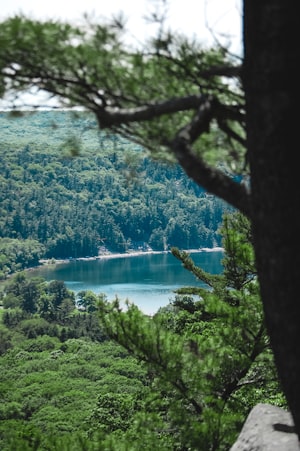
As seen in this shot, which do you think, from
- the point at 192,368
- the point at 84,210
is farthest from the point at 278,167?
the point at 84,210

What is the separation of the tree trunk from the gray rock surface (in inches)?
81.2

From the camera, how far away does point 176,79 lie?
2896 millimetres

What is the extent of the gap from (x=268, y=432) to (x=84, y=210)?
138 meters

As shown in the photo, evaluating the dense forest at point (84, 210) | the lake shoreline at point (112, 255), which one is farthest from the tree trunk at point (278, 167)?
the lake shoreline at point (112, 255)

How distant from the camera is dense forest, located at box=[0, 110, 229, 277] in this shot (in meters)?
128

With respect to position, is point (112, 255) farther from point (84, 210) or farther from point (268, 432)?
point (268, 432)

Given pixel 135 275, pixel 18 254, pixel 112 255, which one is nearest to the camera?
pixel 135 275

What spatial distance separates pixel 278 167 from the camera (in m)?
2.02

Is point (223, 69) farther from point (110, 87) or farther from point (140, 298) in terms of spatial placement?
point (140, 298)

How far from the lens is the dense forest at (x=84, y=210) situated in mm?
127938

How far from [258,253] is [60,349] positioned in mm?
50645

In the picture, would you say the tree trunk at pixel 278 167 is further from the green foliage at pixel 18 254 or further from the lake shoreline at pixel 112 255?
the lake shoreline at pixel 112 255

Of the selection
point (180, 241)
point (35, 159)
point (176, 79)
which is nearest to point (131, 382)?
point (176, 79)

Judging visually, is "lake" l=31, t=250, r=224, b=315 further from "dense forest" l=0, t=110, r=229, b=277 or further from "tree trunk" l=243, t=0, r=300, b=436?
"tree trunk" l=243, t=0, r=300, b=436
